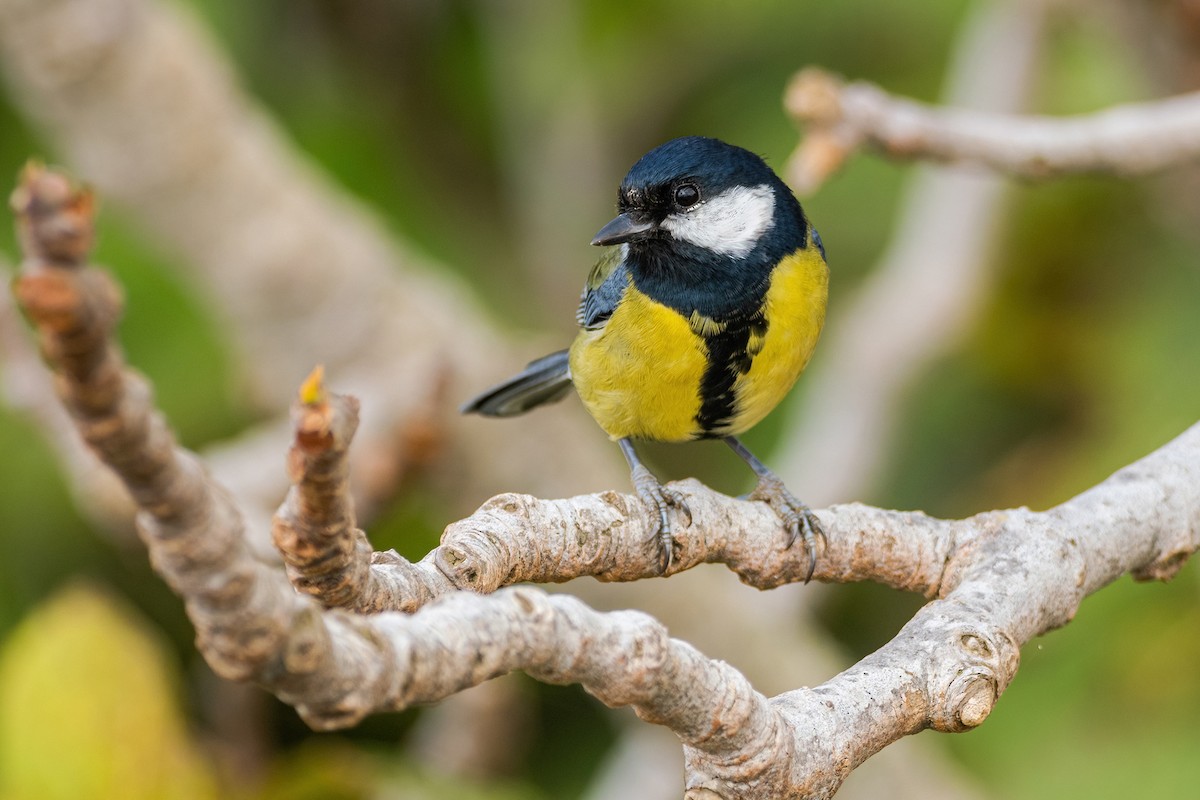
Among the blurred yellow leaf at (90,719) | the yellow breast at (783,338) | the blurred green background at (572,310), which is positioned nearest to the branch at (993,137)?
the yellow breast at (783,338)

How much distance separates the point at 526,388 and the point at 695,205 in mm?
506

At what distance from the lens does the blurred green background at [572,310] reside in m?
2.69

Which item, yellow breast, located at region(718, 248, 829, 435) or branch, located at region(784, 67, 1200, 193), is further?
branch, located at region(784, 67, 1200, 193)

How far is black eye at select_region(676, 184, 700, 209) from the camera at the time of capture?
2.09 m

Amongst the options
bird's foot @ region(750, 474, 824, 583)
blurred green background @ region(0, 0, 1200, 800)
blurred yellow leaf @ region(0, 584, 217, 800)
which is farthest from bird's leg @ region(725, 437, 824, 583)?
blurred yellow leaf @ region(0, 584, 217, 800)

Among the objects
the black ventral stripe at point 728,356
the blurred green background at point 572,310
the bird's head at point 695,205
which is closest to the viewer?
the black ventral stripe at point 728,356

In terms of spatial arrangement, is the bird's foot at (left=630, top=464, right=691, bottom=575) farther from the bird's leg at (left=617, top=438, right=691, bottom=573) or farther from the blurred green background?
the blurred green background

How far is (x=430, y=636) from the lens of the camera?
857 mm

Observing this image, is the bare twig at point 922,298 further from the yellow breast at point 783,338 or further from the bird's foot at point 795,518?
the bird's foot at point 795,518

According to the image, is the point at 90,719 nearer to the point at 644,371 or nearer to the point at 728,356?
the point at 644,371

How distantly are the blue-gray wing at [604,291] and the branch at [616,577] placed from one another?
0.58m

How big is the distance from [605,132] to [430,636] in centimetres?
349

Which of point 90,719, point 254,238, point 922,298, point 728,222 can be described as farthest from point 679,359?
point 922,298

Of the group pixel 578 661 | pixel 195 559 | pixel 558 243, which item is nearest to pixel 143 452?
pixel 195 559
